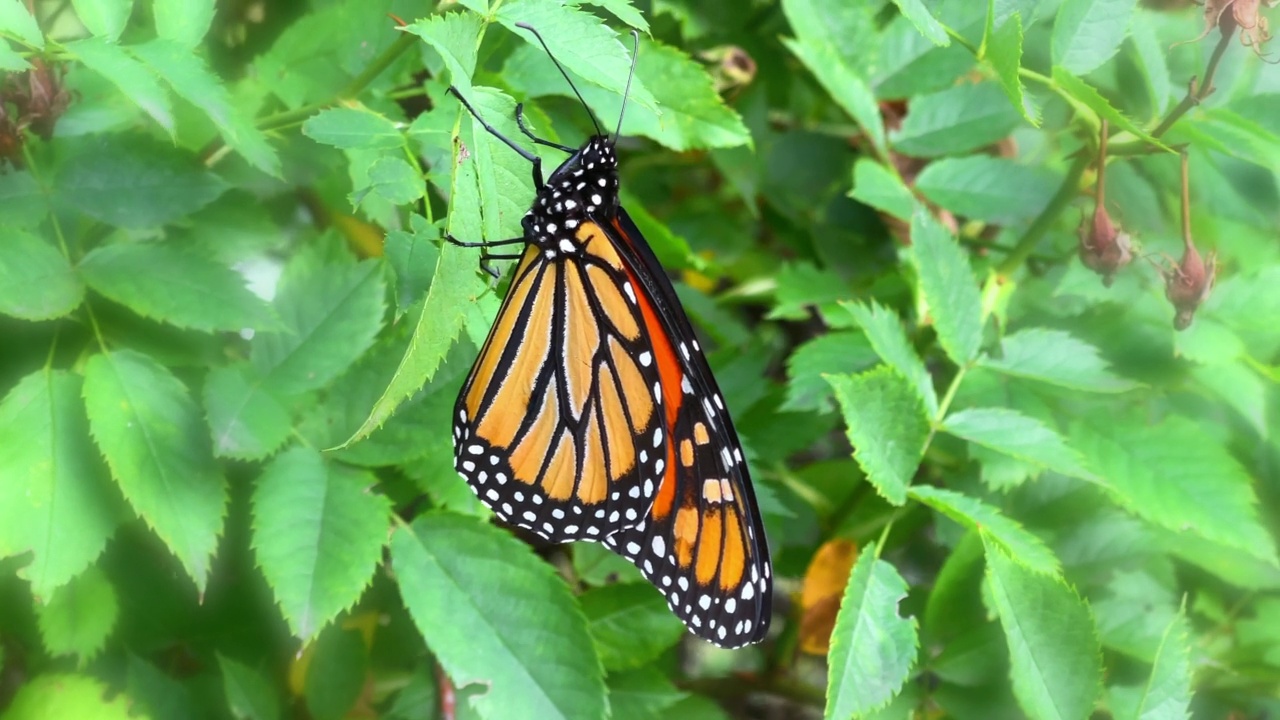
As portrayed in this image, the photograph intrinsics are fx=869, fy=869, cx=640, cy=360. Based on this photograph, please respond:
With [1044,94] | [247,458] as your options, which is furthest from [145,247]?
[1044,94]

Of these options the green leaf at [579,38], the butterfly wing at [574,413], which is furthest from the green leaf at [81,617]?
the green leaf at [579,38]

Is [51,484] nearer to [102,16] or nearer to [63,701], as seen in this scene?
[63,701]

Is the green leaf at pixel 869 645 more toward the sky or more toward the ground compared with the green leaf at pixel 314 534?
more toward the ground

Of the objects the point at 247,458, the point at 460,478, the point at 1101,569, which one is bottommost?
the point at 1101,569

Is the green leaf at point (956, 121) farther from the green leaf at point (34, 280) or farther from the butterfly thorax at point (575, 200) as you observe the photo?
the green leaf at point (34, 280)

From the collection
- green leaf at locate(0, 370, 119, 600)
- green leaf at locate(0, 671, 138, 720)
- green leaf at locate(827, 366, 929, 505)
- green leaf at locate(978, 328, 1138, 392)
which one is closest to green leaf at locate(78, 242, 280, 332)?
green leaf at locate(0, 370, 119, 600)

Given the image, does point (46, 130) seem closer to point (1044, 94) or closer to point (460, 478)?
point (460, 478)
